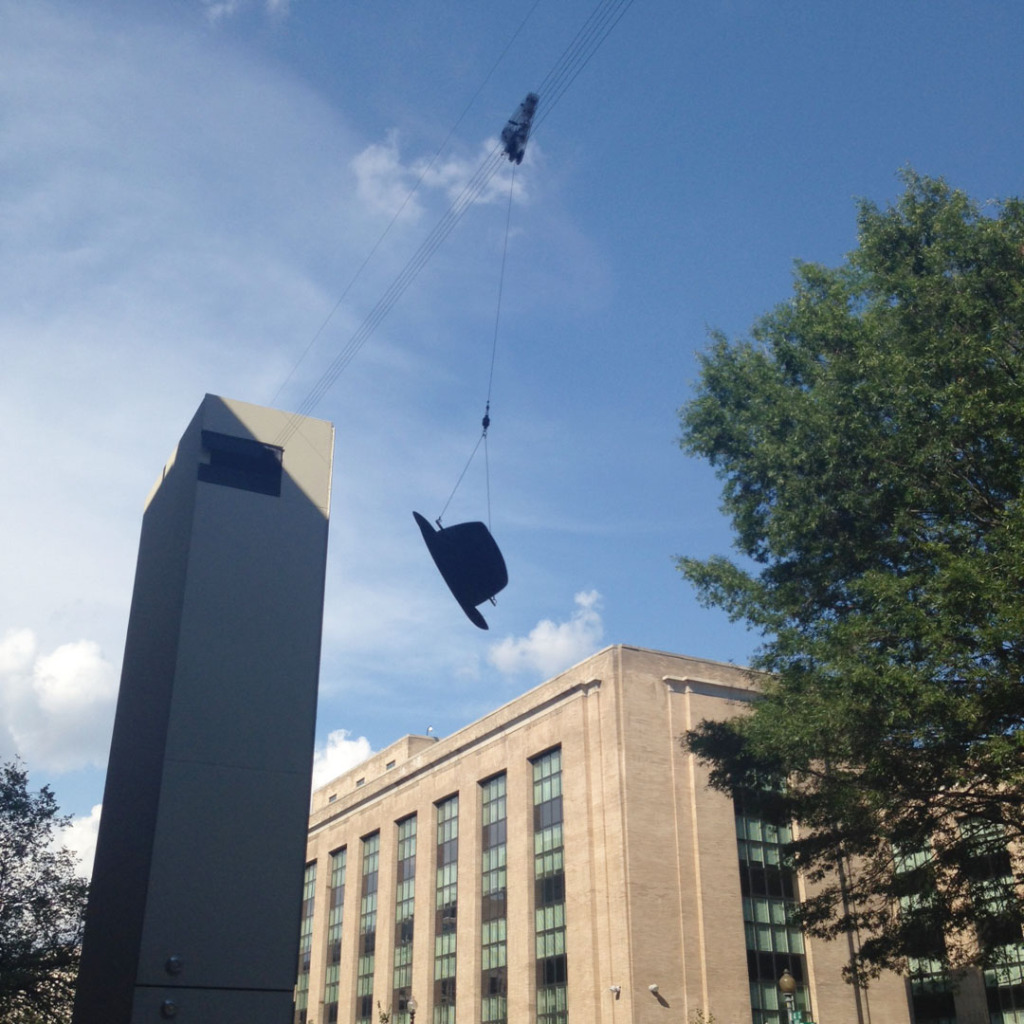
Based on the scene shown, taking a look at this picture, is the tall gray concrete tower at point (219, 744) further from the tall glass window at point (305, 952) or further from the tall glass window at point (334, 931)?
the tall glass window at point (305, 952)

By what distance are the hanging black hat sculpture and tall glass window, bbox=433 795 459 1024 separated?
1154 inches

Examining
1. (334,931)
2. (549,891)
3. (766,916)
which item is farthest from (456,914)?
(334,931)

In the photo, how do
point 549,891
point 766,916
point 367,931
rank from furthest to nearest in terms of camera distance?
point 367,931, point 549,891, point 766,916

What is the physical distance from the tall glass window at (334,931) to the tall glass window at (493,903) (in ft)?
51.3

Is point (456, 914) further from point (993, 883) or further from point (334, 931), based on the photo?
point (993, 883)

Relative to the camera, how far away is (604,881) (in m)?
39.5

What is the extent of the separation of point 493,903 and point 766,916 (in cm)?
1139

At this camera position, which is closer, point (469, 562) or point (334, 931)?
point (469, 562)

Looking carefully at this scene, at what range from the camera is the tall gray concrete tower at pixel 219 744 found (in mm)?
21828

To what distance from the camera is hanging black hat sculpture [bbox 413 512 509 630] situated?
68.9ft

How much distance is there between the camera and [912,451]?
20469 millimetres

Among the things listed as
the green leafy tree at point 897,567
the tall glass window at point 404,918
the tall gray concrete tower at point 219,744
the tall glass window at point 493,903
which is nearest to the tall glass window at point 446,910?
the tall glass window at point 493,903

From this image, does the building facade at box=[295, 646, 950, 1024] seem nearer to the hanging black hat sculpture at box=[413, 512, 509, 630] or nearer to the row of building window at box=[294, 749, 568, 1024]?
the row of building window at box=[294, 749, 568, 1024]

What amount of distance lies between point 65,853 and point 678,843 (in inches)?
829
